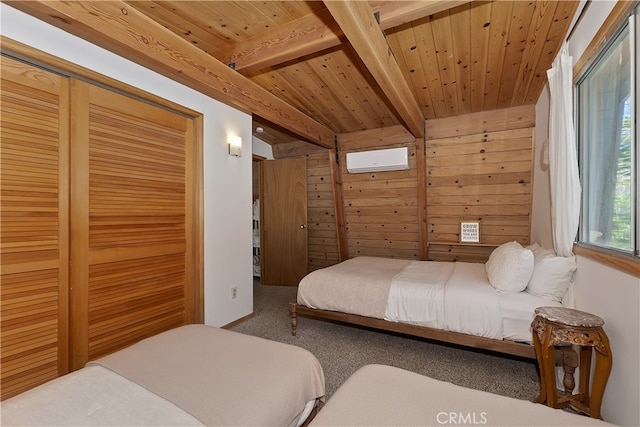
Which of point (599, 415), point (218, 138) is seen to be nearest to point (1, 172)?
point (218, 138)

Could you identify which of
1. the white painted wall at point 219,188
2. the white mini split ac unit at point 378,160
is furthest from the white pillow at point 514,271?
the white painted wall at point 219,188

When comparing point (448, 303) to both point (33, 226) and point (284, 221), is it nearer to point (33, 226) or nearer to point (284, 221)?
point (33, 226)

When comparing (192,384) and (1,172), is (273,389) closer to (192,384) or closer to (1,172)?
(192,384)

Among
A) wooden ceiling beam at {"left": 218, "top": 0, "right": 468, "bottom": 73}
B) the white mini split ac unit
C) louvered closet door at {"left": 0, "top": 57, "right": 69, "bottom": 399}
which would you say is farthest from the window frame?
louvered closet door at {"left": 0, "top": 57, "right": 69, "bottom": 399}

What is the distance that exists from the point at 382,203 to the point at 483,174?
1.31 meters

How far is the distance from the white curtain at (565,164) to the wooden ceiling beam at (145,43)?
2411 mm

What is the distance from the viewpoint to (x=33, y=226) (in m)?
1.59

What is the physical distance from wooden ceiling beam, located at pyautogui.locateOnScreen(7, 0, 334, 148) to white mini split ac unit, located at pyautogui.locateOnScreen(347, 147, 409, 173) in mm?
1603

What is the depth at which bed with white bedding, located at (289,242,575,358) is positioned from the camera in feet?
6.30

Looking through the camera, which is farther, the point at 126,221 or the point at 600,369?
the point at 126,221

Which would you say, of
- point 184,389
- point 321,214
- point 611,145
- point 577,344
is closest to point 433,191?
point 321,214

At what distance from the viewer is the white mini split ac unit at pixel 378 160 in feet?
12.1

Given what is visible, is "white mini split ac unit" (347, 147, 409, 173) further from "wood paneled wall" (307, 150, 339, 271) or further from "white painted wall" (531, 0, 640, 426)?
"white painted wall" (531, 0, 640, 426)

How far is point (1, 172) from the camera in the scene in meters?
1.47
